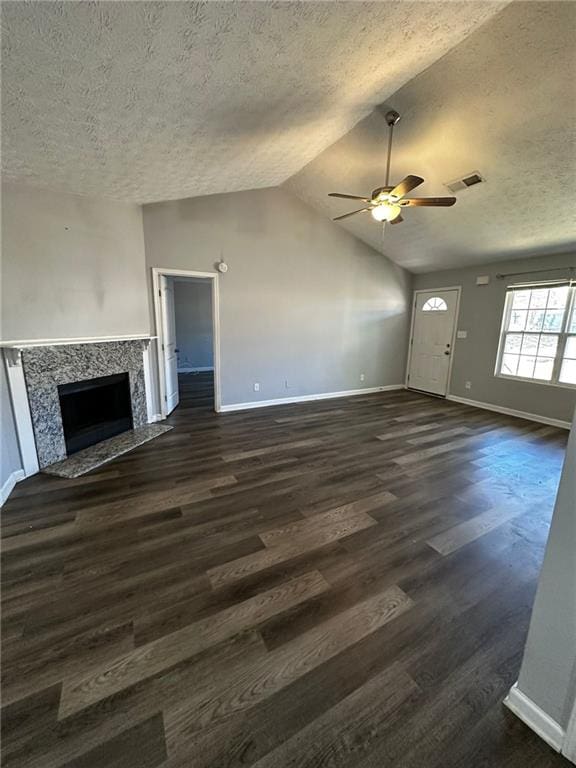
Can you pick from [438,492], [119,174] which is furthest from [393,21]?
[438,492]

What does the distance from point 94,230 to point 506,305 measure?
234 inches

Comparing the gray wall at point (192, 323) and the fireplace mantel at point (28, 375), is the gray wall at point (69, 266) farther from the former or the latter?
the gray wall at point (192, 323)

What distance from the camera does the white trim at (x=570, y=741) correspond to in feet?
3.15

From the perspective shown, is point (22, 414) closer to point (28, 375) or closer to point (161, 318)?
point (28, 375)

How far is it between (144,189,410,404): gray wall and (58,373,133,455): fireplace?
1.41m

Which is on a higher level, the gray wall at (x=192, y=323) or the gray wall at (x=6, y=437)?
the gray wall at (x=192, y=323)

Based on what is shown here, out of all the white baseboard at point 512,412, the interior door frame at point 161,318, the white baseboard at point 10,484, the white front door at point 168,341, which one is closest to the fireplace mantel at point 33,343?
the interior door frame at point 161,318

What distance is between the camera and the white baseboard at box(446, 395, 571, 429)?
443cm

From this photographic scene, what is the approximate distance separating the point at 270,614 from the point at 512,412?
518 cm

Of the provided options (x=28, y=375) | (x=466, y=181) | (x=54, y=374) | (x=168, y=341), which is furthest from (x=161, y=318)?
(x=466, y=181)

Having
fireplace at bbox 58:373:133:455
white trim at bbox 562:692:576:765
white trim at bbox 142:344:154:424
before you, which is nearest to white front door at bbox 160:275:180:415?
white trim at bbox 142:344:154:424

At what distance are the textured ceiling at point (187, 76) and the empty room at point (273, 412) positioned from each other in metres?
0.02

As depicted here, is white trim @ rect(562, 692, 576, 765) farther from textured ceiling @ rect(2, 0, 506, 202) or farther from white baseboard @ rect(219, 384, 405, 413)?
white baseboard @ rect(219, 384, 405, 413)

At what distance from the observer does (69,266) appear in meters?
2.95
